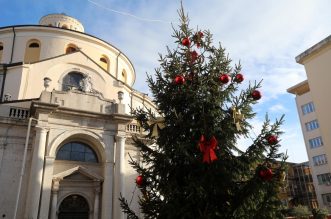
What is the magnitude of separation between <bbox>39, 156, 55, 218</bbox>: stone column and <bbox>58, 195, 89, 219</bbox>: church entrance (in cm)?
148

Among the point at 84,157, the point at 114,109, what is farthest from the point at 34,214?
the point at 114,109

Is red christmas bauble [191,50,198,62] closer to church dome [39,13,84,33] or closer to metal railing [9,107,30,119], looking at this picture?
metal railing [9,107,30,119]

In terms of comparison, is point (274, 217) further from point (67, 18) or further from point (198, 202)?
point (67, 18)

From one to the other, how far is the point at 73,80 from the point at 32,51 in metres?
6.36

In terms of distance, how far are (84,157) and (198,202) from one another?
1313cm

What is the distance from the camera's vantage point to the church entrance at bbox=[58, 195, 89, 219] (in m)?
17.2

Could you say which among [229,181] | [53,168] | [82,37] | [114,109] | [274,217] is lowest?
[274,217]

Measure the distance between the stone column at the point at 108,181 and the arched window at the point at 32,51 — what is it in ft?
35.4

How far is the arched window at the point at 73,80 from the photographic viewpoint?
21.0 m

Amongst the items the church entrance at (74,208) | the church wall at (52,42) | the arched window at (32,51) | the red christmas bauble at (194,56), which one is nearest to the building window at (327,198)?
the church wall at (52,42)

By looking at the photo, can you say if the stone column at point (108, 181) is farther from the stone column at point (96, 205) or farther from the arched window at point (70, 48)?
the arched window at point (70, 48)

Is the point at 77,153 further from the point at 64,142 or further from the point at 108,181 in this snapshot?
the point at 108,181

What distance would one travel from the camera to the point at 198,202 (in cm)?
715

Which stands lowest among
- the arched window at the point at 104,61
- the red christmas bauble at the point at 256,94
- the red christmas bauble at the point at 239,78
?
the red christmas bauble at the point at 256,94
